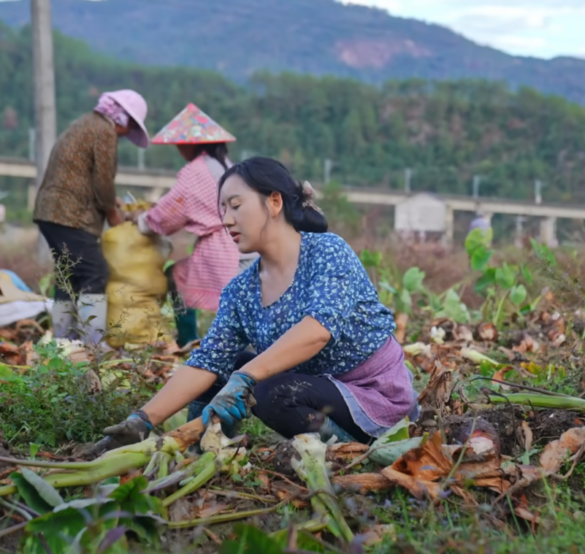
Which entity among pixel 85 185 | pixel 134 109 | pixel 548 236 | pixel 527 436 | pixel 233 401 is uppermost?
pixel 134 109

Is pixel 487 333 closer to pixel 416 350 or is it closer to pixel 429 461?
pixel 416 350

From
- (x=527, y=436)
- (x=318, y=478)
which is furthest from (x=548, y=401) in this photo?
(x=318, y=478)

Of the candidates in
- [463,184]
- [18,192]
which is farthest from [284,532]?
[463,184]

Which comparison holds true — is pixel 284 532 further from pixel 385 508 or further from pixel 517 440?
pixel 517 440

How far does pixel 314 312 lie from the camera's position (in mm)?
2965

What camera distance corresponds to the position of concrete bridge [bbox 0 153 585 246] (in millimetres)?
65438

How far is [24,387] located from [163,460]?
1047 millimetres

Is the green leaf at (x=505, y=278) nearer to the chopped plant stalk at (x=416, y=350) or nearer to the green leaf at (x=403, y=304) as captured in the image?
the green leaf at (x=403, y=304)

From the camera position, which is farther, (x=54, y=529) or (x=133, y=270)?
(x=133, y=270)

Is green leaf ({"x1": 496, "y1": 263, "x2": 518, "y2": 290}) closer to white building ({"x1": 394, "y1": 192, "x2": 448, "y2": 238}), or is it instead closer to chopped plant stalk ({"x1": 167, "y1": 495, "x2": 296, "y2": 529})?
chopped plant stalk ({"x1": 167, "y1": 495, "x2": 296, "y2": 529})

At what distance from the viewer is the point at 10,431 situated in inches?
133

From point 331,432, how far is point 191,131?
3158 millimetres

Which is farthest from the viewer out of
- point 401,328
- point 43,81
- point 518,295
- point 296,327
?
point 43,81

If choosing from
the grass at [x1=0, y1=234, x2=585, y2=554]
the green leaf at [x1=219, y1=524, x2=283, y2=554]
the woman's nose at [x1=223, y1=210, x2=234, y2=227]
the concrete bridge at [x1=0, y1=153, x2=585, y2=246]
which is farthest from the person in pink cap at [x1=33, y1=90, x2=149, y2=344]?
the concrete bridge at [x1=0, y1=153, x2=585, y2=246]
